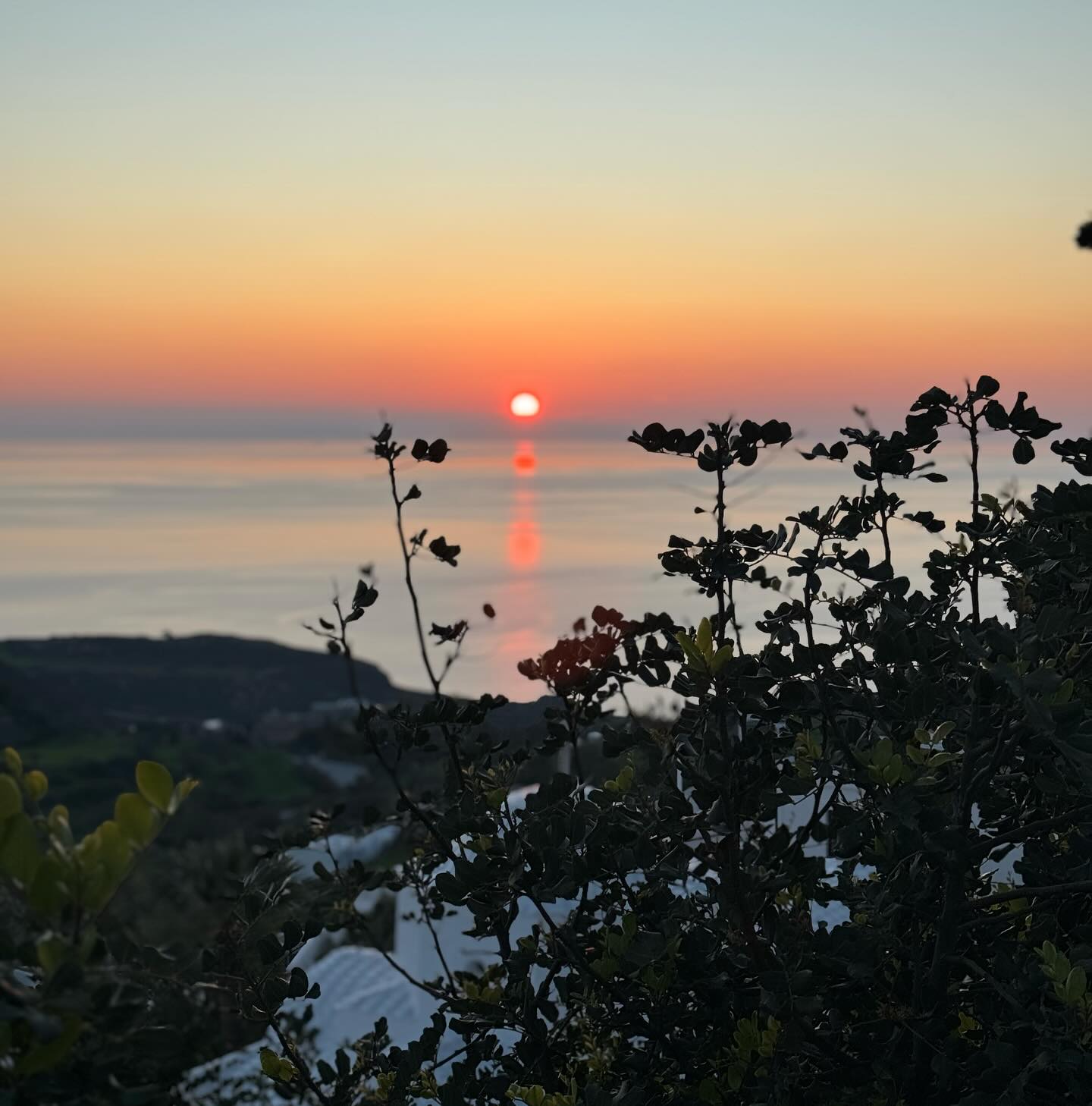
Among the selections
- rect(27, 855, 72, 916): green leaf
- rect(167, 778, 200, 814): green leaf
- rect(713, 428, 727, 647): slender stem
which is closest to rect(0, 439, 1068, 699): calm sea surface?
rect(713, 428, 727, 647): slender stem

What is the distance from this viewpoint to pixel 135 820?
1.30 meters

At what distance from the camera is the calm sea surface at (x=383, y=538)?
3.55 metres

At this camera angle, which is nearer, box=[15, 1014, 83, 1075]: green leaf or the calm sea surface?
box=[15, 1014, 83, 1075]: green leaf

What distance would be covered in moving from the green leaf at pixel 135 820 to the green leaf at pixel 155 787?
12mm

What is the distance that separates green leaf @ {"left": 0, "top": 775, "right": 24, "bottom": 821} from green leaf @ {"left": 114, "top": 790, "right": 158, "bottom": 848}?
0.10 metres

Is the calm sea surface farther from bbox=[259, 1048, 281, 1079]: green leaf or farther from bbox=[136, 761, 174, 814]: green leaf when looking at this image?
bbox=[259, 1048, 281, 1079]: green leaf

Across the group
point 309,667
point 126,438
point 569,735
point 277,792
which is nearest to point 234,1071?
point 569,735

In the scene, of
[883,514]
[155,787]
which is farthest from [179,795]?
[883,514]

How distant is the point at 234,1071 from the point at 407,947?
6.89 feet

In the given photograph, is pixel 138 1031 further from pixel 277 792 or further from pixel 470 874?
pixel 277 792

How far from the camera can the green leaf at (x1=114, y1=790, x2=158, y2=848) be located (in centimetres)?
129

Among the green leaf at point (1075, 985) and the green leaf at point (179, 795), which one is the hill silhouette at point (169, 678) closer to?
the green leaf at point (1075, 985)

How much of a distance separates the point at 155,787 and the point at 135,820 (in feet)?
0.14

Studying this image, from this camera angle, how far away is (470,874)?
2.43 metres
